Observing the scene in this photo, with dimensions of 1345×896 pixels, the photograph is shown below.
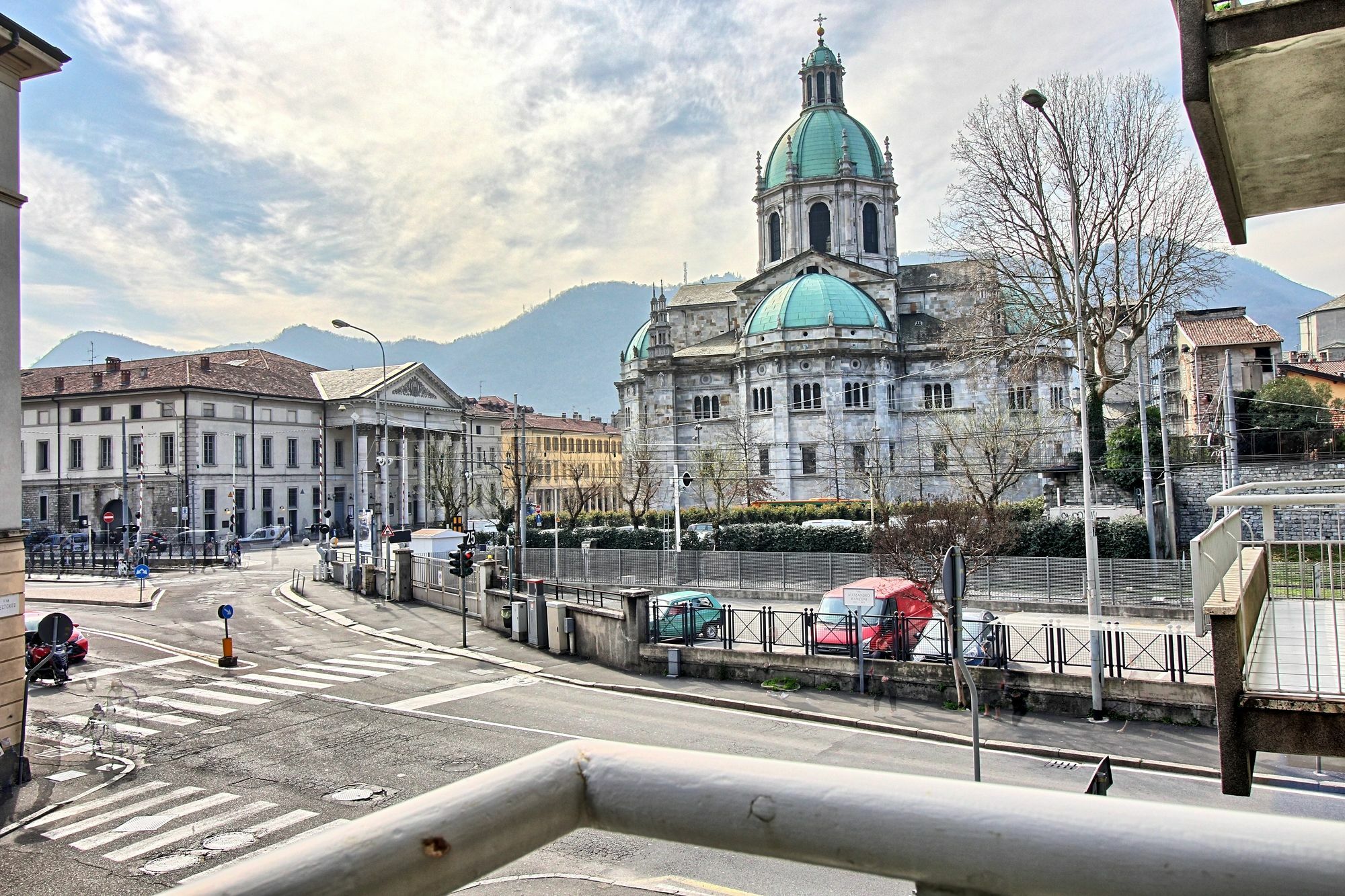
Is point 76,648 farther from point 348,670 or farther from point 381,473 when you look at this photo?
point 381,473

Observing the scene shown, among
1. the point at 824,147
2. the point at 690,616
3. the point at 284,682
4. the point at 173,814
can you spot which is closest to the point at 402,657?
the point at 284,682

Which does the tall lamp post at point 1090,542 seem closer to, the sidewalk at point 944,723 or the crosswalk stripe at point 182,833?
the sidewalk at point 944,723

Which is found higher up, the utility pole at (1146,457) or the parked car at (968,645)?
the utility pole at (1146,457)

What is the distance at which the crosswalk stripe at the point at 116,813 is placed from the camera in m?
13.2

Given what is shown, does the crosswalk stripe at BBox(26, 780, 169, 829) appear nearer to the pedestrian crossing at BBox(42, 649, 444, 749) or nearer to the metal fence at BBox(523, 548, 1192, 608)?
the pedestrian crossing at BBox(42, 649, 444, 749)

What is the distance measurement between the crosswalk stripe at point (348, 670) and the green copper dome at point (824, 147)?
204 ft

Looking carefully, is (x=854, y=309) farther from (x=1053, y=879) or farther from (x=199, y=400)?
(x=1053, y=879)

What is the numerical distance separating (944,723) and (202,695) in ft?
56.8

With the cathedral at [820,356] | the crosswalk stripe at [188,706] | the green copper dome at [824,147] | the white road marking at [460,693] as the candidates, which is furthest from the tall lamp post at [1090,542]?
the green copper dome at [824,147]

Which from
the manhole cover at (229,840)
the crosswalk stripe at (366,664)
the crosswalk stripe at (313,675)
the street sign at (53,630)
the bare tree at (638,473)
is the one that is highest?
the bare tree at (638,473)

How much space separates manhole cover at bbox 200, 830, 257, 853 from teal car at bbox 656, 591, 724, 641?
542 inches

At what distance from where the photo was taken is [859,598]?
74.3 ft

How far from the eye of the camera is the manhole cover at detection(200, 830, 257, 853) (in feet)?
39.5

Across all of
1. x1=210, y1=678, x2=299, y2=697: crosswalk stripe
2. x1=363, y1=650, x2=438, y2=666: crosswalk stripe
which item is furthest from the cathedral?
x1=210, y1=678, x2=299, y2=697: crosswalk stripe
